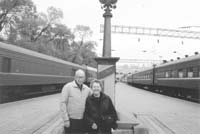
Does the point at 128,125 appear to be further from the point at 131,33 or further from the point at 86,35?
the point at 86,35

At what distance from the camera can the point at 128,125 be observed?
6.08m

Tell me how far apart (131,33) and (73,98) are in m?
29.8

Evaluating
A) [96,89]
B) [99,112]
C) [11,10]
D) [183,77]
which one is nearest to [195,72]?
[183,77]

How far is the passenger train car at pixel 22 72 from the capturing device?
15.2 meters

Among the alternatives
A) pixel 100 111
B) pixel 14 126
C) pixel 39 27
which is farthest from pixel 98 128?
pixel 39 27

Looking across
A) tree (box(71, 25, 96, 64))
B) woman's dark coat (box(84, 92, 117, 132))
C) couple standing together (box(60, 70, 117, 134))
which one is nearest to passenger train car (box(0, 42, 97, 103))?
couple standing together (box(60, 70, 117, 134))

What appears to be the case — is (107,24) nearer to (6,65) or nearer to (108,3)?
(108,3)

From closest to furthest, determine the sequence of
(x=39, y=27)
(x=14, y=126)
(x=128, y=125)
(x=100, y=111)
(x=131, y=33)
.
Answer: (x=100, y=111) < (x=128, y=125) < (x=14, y=126) < (x=131, y=33) < (x=39, y=27)

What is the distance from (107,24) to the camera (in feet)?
24.8

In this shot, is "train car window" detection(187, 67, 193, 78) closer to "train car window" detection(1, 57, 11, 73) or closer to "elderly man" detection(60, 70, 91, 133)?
"train car window" detection(1, 57, 11, 73)

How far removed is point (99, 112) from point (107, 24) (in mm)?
3549

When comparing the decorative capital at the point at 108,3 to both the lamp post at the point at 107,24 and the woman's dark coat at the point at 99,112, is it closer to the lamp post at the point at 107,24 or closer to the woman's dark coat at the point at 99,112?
the lamp post at the point at 107,24

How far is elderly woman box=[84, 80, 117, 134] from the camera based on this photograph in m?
4.54

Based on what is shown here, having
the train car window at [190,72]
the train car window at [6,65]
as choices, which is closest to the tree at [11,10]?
the train car window at [6,65]
